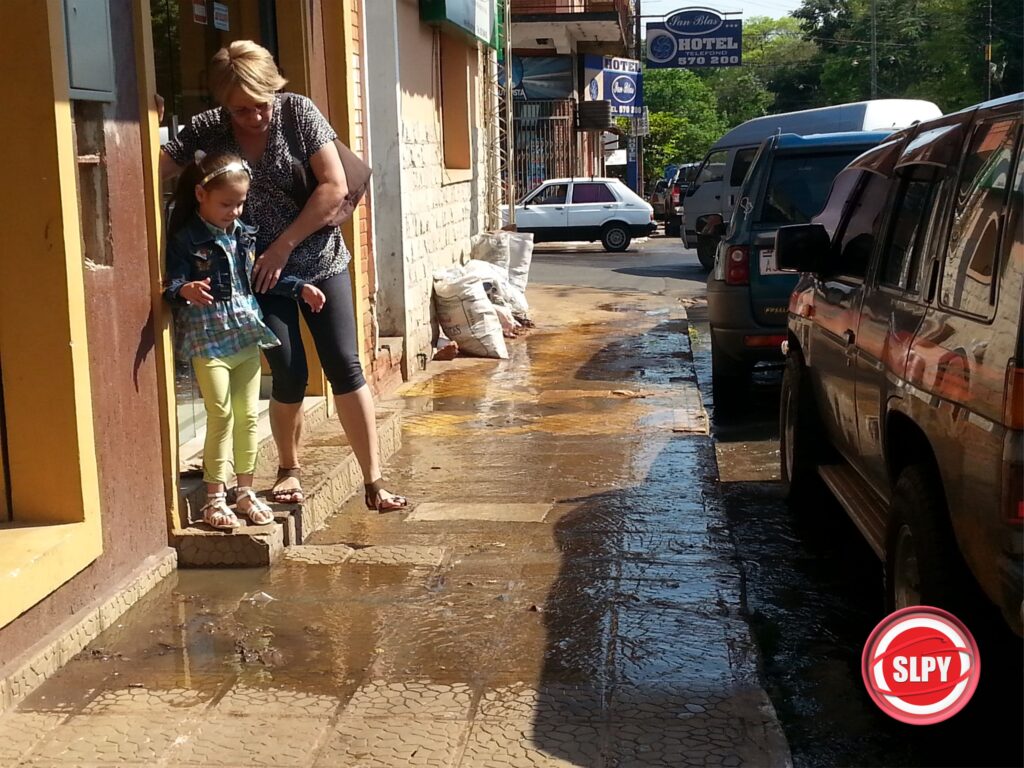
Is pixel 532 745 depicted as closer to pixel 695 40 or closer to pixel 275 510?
pixel 275 510

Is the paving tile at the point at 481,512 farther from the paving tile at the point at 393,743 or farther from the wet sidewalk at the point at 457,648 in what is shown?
the paving tile at the point at 393,743

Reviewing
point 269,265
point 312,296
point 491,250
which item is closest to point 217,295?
point 269,265

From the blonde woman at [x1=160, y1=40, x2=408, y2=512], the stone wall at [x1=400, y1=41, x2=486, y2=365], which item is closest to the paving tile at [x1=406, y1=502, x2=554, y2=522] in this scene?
the blonde woman at [x1=160, y1=40, x2=408, y2=512]

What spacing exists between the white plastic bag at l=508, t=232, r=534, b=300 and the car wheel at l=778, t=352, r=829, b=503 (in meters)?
8.30

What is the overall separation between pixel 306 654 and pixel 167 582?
3.14 feet

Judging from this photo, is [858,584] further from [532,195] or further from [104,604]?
[532,195]

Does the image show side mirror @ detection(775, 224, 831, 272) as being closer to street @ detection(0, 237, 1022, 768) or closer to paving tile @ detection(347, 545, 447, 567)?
street @ detection(0, 237, 1022, 768)

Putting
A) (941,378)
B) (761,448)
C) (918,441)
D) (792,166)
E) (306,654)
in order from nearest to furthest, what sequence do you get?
(941,378)
(918,441)
(306,654)
(761,448)
(792,166)

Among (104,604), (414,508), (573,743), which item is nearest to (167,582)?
(104,604)

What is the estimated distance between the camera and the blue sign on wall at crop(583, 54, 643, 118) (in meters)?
35.4

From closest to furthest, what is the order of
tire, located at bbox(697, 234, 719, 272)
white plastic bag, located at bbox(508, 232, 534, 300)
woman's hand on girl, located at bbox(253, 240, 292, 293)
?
woman's hand on girl, located at bbox(253, 240, 292, 293)
white plastic bag, located at bbox(508, 232, 534, 300)
tire, located at bbox(697, 234, 719, 272)

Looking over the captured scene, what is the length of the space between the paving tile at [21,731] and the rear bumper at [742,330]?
5807mm

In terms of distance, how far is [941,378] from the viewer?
3564 mm

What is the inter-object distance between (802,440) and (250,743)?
3264 millimetres
